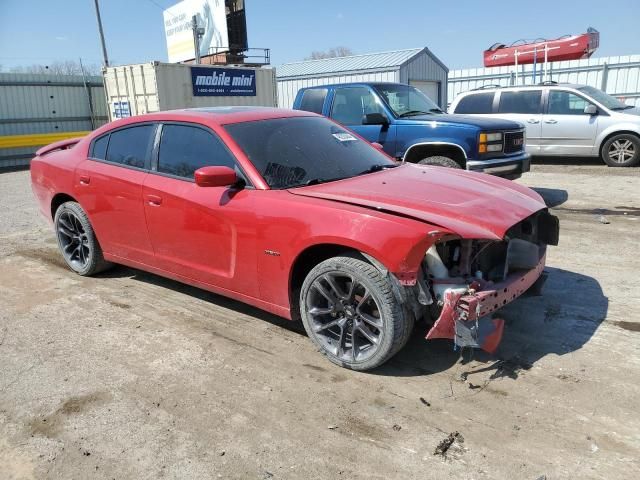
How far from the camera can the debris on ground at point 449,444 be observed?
102 inches

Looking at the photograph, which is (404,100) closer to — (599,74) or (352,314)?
(352,314)

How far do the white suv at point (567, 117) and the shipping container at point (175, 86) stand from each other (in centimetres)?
759

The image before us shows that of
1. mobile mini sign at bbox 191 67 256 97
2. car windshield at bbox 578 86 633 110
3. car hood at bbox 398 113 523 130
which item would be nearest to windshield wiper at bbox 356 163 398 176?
car hood at bbox 398 113 523 130

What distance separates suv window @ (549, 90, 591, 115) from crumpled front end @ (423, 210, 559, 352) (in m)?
9.10

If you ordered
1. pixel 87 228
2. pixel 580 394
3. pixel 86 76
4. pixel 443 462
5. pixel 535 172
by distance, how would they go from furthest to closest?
pixel 86 76, pixel 535 172, pixel 87 228, pixel 580 394, pixel 443 462

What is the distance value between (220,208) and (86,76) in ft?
61.1

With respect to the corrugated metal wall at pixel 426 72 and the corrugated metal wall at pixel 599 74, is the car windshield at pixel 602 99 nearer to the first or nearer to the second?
the corrugated metal wall at pixel 599 74

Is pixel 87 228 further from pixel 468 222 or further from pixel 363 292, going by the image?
pixel 468 222

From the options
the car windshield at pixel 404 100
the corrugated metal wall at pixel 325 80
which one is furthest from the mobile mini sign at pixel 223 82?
the car windshield at pixel 404 100

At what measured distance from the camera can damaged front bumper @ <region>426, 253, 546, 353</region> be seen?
9.85 ft

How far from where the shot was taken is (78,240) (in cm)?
532

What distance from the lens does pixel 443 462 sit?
253cm

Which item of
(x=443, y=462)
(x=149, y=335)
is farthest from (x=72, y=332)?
(x=443, y=462)

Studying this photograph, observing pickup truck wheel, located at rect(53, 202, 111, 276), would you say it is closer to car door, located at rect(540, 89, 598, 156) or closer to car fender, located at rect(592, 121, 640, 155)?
car door, located at rect(540, 89, 598, 156)
